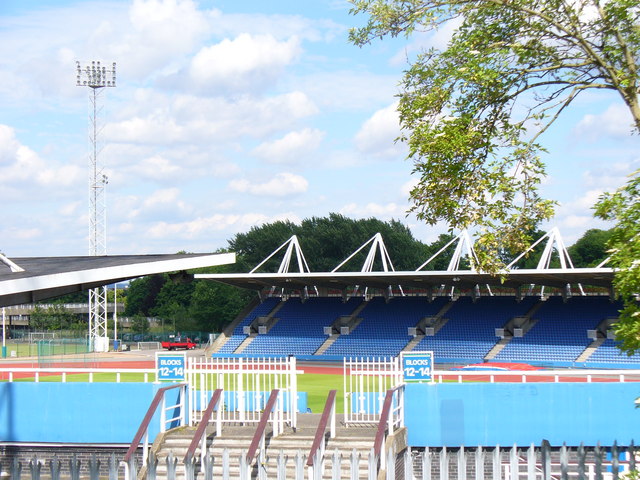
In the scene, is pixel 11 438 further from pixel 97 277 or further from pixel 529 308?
pixel 529 308

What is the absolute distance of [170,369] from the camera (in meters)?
16.5

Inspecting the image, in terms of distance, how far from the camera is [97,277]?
11711 millimetres

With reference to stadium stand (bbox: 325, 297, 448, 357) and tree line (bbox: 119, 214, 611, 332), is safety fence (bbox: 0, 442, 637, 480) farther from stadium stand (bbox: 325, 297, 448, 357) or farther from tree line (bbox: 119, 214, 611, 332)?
tree line (bbox: 119, 214, 611, 332)

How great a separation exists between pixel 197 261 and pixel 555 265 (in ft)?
256

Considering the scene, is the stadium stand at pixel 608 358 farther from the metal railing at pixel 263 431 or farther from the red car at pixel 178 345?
the red car at pixel 178 345

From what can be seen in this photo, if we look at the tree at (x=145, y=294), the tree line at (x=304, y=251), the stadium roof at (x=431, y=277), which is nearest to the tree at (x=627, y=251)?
the stadium roof at (x=431, y=277)

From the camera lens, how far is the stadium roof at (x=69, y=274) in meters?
10.5

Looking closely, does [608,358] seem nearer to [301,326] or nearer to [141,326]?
[301,326]

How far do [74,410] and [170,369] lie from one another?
1942mm

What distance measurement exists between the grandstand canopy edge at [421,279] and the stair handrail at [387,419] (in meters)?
23.2

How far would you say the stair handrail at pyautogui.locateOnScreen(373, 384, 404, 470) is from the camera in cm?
1368

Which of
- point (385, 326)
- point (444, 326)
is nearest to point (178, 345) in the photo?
point (385, 326)

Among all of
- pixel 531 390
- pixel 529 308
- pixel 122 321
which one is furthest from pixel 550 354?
pixel 122 321

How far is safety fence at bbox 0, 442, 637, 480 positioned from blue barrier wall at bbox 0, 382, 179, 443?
0.54 metres
